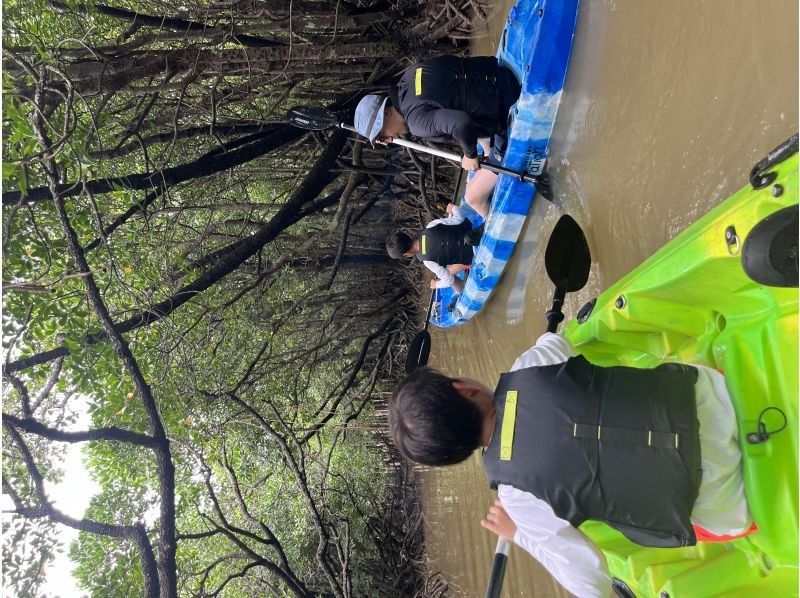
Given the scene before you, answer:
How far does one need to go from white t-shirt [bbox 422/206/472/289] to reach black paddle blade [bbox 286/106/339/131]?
1165 millimetres

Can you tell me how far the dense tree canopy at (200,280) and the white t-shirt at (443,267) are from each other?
0.98 m

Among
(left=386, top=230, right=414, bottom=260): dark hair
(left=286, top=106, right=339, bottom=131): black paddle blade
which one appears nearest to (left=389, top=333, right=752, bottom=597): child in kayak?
(left=386, top=230, right=414, bottom=260): dark hair

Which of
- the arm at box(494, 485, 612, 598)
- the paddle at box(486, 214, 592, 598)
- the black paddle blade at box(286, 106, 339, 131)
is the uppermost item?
the black paddle blade at box(286, 106, 339, 131)

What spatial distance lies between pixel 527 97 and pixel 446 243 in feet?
4.52

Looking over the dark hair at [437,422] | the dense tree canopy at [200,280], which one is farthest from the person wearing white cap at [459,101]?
the dark hair at [437,422]

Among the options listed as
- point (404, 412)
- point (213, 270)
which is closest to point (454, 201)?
point (213, 270)

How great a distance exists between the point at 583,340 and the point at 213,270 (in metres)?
2.97

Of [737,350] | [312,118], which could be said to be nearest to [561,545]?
[737,350]

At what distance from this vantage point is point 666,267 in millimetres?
2033

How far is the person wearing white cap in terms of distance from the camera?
3.29 meters

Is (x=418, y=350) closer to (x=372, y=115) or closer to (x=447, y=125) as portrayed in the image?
(x=372, y=115)

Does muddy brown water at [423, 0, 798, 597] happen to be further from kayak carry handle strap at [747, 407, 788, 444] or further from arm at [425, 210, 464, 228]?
kayak carry handle strap at [747, 407, 788, 444]

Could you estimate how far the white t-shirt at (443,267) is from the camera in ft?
14.5

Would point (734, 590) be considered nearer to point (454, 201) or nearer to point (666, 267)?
point (666, 267)
